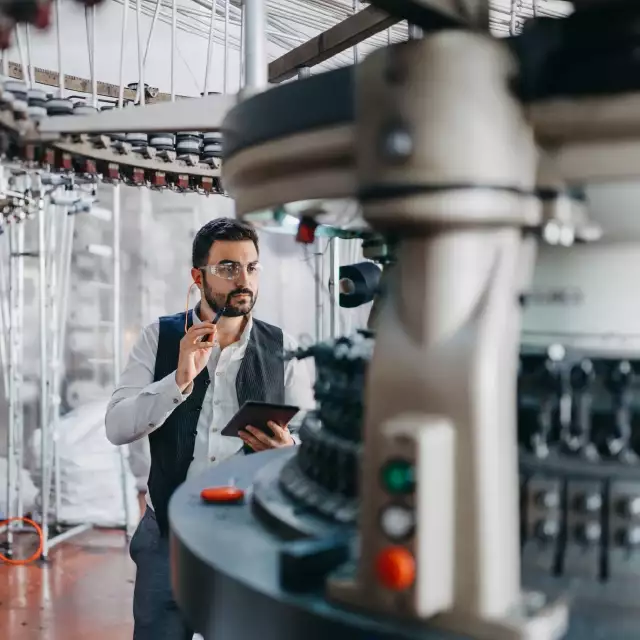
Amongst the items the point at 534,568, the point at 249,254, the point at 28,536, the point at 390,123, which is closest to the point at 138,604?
the point at 249,254

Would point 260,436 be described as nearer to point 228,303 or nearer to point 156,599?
point 228,303

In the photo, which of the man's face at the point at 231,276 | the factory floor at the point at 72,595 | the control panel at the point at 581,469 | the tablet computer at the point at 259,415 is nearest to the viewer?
the control panel at the point at 581,469

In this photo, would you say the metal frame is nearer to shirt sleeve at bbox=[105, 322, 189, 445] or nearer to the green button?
shirt sleeve at bbox=[105, 322, 189, 445]

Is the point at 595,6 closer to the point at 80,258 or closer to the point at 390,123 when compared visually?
the point at 390,123

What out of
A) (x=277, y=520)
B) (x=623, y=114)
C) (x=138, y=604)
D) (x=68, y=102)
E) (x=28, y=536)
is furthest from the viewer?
(x=28, y=536)

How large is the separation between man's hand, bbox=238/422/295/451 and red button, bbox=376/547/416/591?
2.49 ft

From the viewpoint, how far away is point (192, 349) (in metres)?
1.66

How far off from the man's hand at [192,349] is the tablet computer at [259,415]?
0.43 metres

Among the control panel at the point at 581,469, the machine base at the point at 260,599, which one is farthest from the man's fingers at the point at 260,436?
the control panel at the point at 581,469

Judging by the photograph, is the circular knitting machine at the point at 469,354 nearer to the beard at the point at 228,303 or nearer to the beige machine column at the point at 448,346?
the beige machine column at the point at 448,346

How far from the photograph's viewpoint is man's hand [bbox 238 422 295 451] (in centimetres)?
125

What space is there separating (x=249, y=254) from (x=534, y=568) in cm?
129

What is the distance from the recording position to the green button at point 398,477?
473 mm

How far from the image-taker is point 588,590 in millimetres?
565
